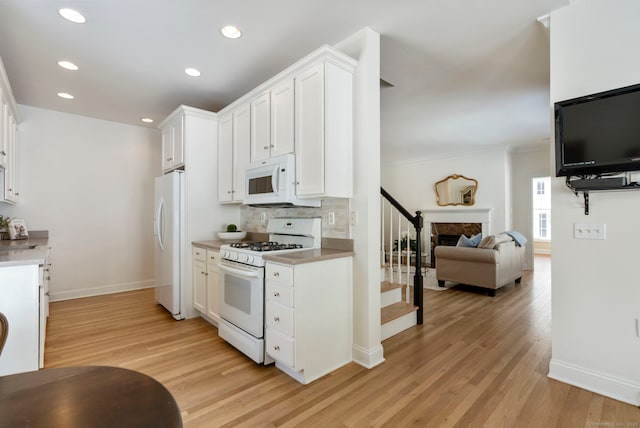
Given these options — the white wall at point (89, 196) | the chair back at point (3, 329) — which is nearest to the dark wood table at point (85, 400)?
the chair back at point (3, 329)

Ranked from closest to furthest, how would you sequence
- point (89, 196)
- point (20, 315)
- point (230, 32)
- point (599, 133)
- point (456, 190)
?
point (20, 315), point (599, 133), point (230, 32), point (89, 196), point (456, 190)

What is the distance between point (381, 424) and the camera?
1.78 m

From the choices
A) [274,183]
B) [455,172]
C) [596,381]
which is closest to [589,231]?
[596,381]

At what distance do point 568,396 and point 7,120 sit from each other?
5.50 m

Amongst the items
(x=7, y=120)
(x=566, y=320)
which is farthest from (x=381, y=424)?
(x=7, y=120)

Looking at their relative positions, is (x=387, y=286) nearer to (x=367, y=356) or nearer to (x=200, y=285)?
(x=367, y=356)

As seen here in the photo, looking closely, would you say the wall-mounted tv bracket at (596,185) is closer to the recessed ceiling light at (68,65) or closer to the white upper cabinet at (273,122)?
the white upper cabinet at (273,122)

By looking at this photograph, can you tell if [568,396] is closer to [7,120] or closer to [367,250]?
[367,250]

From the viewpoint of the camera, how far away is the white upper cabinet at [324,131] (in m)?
2.43

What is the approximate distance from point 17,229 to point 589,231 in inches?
231

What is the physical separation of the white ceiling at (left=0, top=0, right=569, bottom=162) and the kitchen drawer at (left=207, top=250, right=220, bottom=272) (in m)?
1.93

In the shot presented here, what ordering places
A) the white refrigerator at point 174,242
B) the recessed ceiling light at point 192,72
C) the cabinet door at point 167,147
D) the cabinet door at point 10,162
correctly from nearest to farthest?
the recessed ceiling light at point 192,72 < the cabinet door at point 10,162 < the white refrigerator at point 174,242 < the cabinet door at point 167,147

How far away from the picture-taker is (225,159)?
370cm

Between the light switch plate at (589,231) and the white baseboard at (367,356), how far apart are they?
5.60 ft
